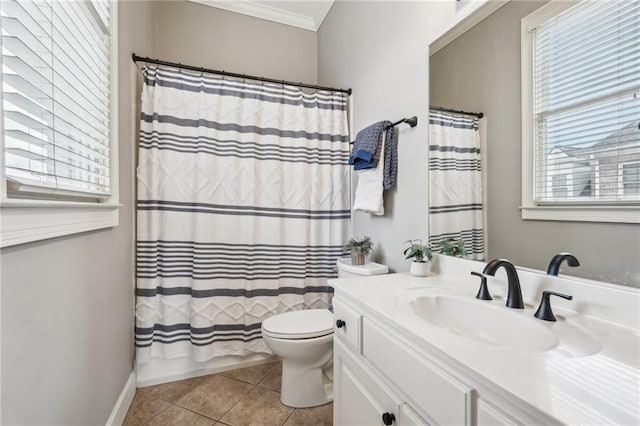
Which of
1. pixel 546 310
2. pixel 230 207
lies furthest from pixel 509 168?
pixel 230 207

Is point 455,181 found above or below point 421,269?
above

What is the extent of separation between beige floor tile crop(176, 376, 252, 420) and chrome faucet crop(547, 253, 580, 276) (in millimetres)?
1699

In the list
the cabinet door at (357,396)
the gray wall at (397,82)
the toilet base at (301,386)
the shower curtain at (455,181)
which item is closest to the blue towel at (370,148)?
the gray wall at (397,82)

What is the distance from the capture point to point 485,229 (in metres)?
1.14

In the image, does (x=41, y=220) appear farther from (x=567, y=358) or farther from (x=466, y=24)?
(x=466, y=24)

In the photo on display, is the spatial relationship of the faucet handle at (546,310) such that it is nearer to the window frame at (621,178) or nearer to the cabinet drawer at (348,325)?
the window frame at (621,178)

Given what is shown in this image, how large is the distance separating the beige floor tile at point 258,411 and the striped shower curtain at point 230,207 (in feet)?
1.15

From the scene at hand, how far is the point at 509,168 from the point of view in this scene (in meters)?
1.04

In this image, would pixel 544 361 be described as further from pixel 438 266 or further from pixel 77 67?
pixel 77 67

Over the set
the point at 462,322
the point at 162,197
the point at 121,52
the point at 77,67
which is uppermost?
the point at 121,52

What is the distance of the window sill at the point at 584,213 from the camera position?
73cm

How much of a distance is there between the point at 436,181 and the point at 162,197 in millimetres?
1604

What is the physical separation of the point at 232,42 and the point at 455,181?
2295 mm

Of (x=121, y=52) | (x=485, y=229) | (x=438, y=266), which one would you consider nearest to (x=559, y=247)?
(x=485, y=229)
